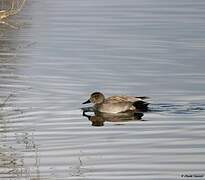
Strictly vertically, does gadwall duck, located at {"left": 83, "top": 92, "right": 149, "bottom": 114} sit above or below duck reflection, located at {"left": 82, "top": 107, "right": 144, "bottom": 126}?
above

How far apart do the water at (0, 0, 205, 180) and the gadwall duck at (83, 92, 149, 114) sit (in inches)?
8.2

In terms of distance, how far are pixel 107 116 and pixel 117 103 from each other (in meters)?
0.35

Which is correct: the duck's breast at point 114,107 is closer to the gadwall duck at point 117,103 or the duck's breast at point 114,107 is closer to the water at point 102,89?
the gadwall duck at point 117,103

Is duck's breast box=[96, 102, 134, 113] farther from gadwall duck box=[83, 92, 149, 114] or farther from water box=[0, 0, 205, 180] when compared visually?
water box=[0, 0, 205, 180]

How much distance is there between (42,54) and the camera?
22.7 metres

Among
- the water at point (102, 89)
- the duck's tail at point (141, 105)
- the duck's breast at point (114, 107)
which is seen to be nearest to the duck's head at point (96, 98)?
the duck's breast at point (114, 107)

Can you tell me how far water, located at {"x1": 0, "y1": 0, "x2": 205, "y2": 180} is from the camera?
12477 millimetres

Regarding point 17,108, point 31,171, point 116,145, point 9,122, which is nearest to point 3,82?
point 17,108

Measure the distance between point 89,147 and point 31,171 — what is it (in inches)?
68.2

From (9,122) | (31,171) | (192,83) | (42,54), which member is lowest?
(31,171)

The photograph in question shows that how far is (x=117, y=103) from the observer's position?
55.8 feet

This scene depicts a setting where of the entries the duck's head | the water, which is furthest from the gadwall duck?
the water

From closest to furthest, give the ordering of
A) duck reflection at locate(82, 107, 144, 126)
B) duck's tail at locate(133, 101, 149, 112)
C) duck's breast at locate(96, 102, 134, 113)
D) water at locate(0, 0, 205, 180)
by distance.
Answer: water at locate(0, 0, 205, 180)
duck reflection at locate(82, 107, 144, 126)
duck's tail at locate(133, 101, 149, 112)
duck's breast at locate(96, 102, 134, 113)

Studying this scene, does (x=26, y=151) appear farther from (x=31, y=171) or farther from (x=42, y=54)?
(x=42, y=54)
